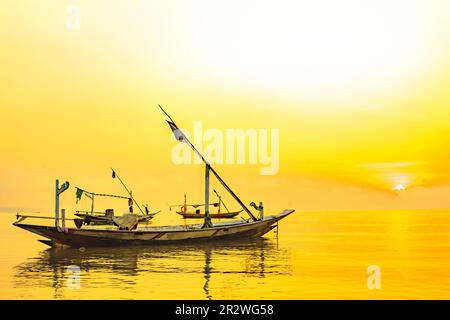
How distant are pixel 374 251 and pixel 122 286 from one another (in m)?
26.2

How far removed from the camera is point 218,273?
95.5 ft

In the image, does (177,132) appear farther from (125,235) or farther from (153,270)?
(153,270)

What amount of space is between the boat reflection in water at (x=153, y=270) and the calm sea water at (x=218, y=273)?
4cm

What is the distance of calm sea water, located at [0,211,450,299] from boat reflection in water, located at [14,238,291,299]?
41mm

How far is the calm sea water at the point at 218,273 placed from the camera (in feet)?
76.8

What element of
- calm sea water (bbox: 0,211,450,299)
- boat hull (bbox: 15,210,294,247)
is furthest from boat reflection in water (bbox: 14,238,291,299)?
boat hull (bbox: 15,210,294,247)

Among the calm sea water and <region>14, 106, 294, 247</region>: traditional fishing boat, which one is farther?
<region>14, 106, 294, 247</region>: traditional fishing boat

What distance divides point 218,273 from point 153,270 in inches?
133

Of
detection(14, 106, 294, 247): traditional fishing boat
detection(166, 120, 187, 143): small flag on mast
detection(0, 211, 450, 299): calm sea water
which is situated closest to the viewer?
detection(0, 211, 450, 299): calm sea water

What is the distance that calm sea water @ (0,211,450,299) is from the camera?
2341 cm

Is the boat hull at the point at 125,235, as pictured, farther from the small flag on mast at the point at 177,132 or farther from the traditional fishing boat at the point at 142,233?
the small flag on mast at the point at 177,132

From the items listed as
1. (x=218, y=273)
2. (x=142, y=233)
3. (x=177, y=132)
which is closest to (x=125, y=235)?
(x=142, y=233)

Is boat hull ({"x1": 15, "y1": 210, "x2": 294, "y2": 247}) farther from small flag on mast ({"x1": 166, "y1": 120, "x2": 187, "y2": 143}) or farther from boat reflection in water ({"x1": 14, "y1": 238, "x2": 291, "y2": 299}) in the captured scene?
small flag on mast ({"x1": 166, "y1": 120, "x2": 187, "y2": 143})

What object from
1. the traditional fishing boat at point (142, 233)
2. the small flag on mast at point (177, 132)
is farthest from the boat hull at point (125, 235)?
the small flag on mast at point (177, 132)
